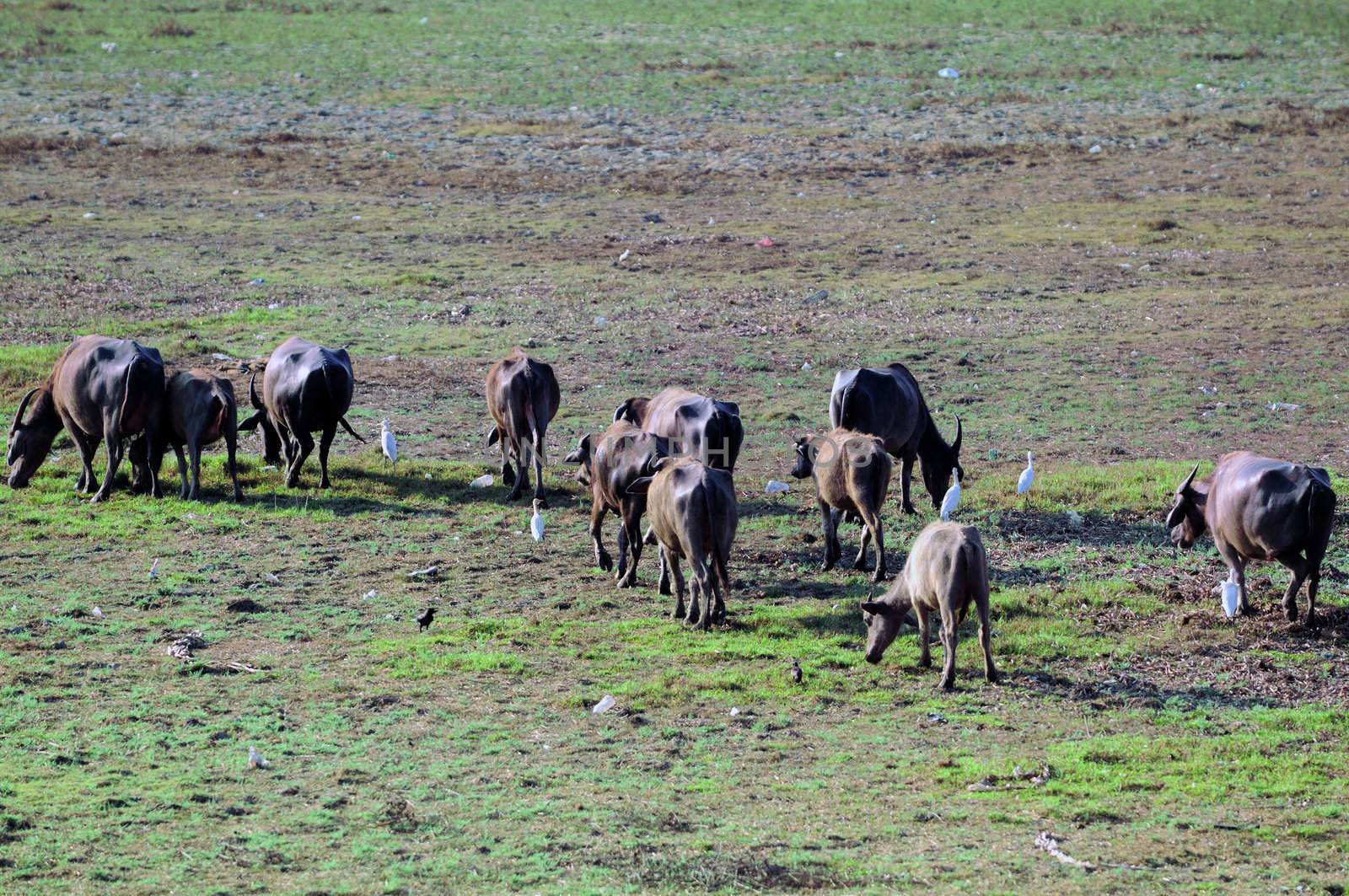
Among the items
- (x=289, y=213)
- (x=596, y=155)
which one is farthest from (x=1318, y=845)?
(x=596, y=155)

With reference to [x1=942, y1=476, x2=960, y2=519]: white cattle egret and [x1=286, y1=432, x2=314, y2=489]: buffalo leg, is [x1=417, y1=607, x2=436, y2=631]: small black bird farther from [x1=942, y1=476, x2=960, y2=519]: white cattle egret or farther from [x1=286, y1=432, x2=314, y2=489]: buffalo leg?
[x1=942, y1=476, x2=960, y2=519]: white cattle egret

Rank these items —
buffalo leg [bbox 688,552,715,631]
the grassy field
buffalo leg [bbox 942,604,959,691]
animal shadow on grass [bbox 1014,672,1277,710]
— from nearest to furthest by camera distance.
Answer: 1. the grassy field
2. animal shadow on grass [bbox 1014,672,1277,710]
3. buffalo leg [bbox 942,604,959,691]
4. buffalo leg [bbox 688,552,715,631]

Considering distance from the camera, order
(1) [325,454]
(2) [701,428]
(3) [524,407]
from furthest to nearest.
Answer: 1. (1) [325,454]
2. (3) [524,407]
3. (2) [701,428]

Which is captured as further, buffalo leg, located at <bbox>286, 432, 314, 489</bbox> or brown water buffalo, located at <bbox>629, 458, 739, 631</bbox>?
buffalo leg, located at <bbox>286, 432, 314, 489</bbox>

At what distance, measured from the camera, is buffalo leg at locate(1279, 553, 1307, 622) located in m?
10.8

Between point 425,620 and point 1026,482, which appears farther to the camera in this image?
point 1026,482

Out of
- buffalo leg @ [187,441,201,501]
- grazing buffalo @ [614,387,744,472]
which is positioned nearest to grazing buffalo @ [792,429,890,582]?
grazing buffalo @ [614,387,744,472]

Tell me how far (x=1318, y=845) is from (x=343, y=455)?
10.3 metres

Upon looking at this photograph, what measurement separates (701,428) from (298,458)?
3.98 meters

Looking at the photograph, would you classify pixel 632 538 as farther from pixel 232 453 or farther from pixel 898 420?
pixel 232 453

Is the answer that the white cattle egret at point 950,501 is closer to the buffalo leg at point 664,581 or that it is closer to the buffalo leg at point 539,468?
the buffalo leg at point 664,581

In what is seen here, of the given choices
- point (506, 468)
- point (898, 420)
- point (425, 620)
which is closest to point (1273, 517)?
point (898, 420)

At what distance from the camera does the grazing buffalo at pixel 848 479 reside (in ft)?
38.6

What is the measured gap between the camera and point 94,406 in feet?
47.3
